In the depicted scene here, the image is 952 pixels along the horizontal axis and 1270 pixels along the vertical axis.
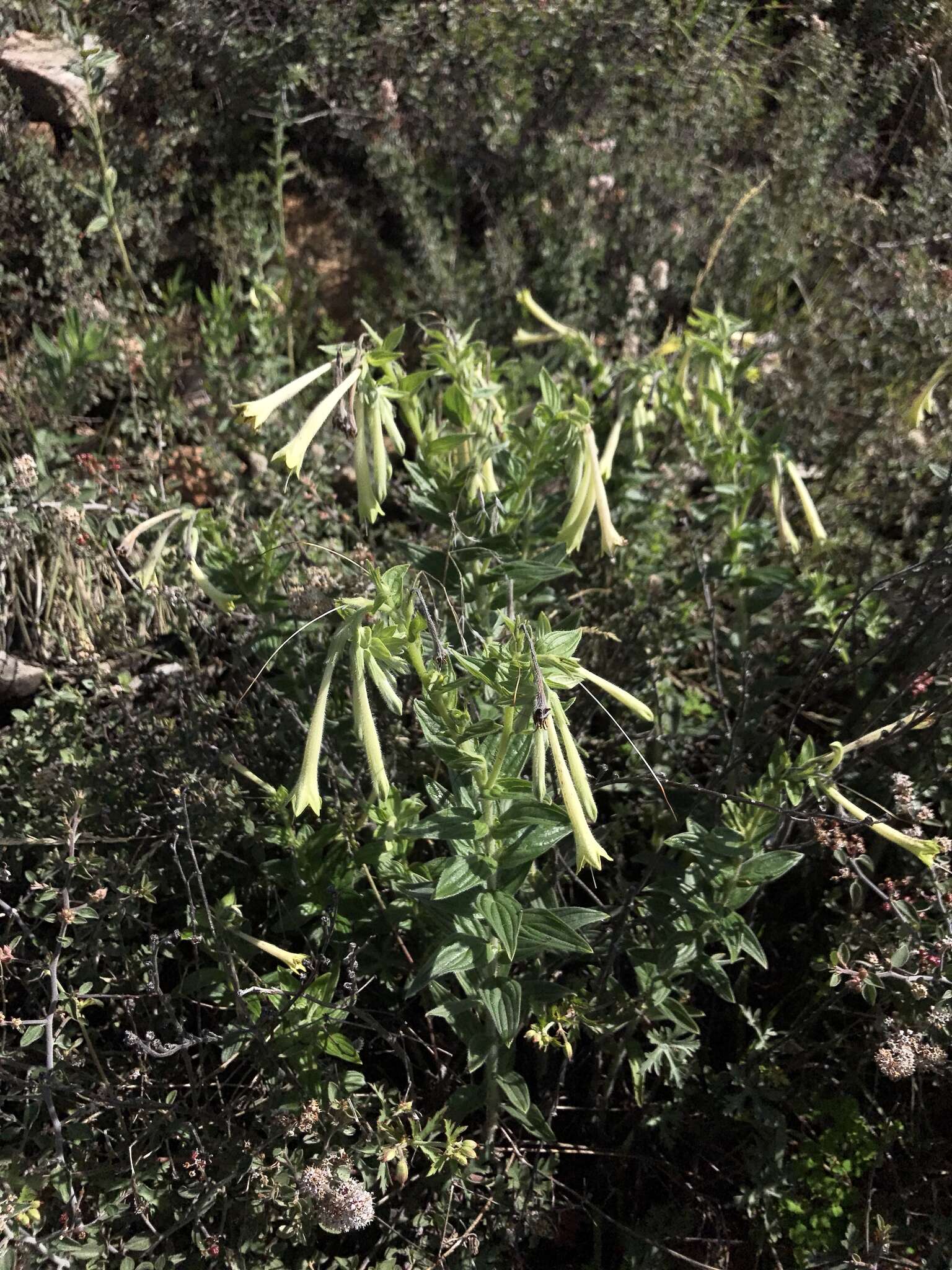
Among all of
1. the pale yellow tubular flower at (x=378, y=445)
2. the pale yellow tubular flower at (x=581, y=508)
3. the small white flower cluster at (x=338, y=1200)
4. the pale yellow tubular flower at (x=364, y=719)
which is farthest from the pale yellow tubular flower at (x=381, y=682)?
the small white flower cluster at (x=338, y=1200)

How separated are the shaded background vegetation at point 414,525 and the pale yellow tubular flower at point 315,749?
38 cm

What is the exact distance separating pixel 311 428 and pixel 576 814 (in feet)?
2.72

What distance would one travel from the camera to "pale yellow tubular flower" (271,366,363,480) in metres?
1.63

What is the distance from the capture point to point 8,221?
3.64 metres

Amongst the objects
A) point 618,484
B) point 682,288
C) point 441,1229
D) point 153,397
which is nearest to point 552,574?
point 618,484

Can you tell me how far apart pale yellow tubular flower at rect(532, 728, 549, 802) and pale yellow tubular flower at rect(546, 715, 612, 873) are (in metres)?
0.02

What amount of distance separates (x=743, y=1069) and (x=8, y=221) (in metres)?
3.80

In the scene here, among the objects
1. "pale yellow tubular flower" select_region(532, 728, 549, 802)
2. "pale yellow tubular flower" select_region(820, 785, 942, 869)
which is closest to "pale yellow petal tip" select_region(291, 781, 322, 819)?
"pale yellow tubular flower" select_region(532, 728, 549, 802)

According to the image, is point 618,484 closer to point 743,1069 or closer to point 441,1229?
point 743,1069

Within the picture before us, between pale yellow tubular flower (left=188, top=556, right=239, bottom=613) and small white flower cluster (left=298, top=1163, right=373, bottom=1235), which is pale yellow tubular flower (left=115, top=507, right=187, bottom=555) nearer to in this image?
pale yellow tubular flower (left=188, top=556, right=239, bottom=613)

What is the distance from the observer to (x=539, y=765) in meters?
1.48

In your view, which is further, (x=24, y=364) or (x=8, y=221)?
(x=8, y=221)

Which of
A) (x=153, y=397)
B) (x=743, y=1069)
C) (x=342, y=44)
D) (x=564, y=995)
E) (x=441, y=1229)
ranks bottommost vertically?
(x=441, y=1229)

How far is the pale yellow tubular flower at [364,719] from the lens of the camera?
4.80 feet
